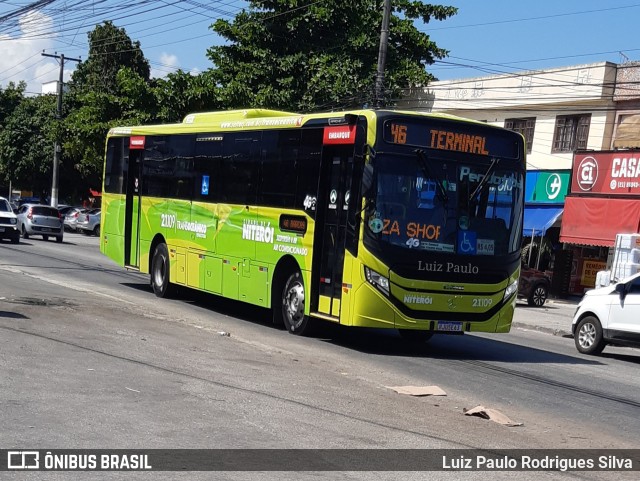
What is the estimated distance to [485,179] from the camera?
13664 millimetres

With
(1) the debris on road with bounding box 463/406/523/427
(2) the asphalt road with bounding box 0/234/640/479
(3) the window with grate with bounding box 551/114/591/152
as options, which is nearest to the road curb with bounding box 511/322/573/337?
(2) the asphalt road with bounding box 0/234/640/479

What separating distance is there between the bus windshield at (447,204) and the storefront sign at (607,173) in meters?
16.5

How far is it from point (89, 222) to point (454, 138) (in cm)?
4431

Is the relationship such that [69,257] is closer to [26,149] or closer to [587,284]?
[587,284]

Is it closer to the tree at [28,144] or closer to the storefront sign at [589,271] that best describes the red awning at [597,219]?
the storefront sign at [589,271]

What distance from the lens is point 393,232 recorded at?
13.0m

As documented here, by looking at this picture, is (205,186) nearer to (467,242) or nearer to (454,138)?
(454,138)

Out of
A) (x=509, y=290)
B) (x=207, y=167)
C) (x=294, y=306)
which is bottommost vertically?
(x=294, y=306)

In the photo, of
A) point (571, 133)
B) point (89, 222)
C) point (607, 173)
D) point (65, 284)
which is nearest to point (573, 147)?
point (571, 133)

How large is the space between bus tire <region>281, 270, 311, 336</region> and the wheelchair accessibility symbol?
2.63 m

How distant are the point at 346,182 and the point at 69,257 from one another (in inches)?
744

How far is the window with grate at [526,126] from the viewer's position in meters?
34.4

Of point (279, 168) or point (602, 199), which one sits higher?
point (279, 168)

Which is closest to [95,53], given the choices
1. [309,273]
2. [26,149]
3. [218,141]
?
[26,149]
